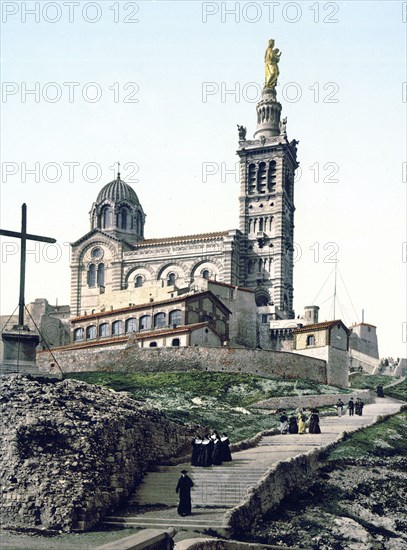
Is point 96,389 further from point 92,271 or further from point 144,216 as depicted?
point 144,216

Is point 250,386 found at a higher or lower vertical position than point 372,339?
lower

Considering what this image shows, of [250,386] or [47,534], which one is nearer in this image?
[47,534]

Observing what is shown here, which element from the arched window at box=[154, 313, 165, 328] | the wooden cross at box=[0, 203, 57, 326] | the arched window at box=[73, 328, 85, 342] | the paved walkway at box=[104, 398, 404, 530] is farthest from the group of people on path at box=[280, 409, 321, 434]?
the arched window at box=[73, 328, 85, 342]

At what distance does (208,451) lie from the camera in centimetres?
2606

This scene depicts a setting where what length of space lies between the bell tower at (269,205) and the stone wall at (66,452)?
54.0 m

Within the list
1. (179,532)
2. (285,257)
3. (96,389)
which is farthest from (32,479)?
(285,257)

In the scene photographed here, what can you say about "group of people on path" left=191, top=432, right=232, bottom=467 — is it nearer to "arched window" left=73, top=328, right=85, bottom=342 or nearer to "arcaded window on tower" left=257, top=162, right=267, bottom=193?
"arched window" left=73, top=328, right=85, bottom=342

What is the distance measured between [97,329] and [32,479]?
4585 centimetres

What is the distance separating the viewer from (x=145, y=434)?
2525cm

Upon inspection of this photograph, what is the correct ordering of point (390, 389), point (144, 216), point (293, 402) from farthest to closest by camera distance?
point (144, 216), point (390, 389), point (293, 402)

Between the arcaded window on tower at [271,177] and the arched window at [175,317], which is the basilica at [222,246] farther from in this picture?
the arched window at [175,317]

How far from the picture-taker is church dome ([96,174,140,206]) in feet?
293

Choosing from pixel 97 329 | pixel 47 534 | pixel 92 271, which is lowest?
pixel 47 534

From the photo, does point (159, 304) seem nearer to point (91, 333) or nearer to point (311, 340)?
point (91, 333)
